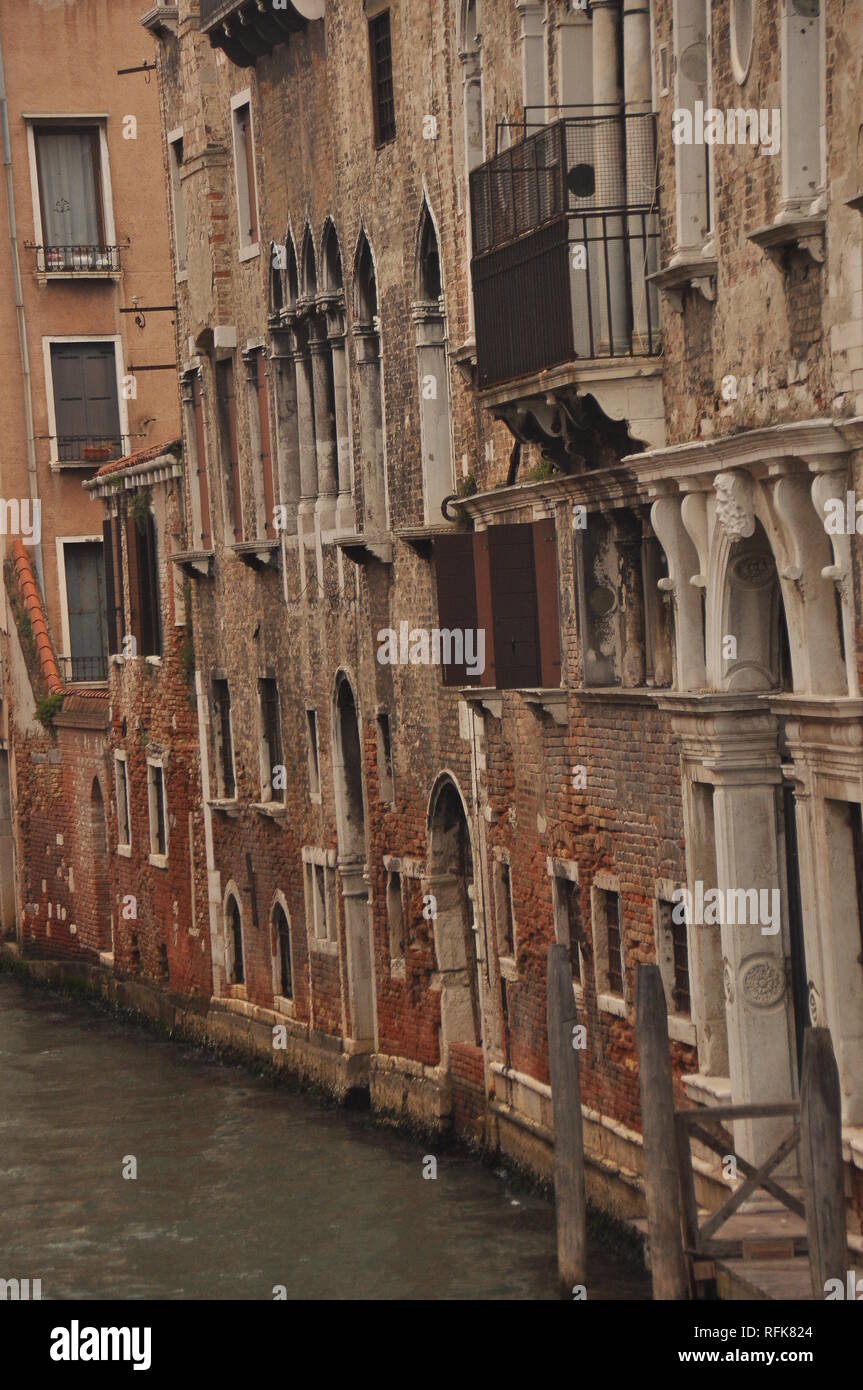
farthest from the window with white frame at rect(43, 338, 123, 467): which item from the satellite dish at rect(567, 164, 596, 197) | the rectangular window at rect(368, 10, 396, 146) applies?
the satellite dish at rect(567, 164, 596, 197)

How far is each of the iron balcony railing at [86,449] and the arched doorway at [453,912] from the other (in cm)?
1580

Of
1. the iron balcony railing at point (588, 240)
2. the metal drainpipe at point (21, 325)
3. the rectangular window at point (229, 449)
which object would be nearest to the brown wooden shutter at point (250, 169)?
the rectangular window at point (229, 449)

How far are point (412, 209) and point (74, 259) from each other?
15.9 meters

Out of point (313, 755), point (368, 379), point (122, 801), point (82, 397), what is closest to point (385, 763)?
point (313, 755)

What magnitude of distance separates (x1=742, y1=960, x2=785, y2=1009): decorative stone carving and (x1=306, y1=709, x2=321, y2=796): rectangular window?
9741 mm

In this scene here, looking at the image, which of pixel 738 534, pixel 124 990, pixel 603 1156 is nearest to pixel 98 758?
pixel 124 990

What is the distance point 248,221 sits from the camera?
82.3 ft

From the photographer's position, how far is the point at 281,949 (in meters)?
25.5

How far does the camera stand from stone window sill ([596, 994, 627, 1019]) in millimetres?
16391

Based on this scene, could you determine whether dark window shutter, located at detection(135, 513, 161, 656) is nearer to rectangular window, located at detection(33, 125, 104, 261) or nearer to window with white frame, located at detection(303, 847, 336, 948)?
window with white frame, located at detection(303, 847, 336, 948)

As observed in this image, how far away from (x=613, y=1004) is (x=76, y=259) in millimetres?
20942

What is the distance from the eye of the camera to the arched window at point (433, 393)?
20156mm

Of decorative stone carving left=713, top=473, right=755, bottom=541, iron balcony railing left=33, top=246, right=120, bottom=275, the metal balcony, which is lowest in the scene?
decorative stone carving left=713, top=473, right=755, bottom=541

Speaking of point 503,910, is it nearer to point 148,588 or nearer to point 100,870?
point 148,588
